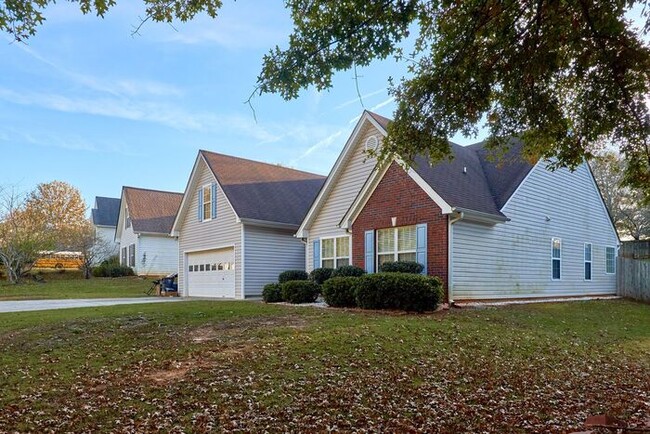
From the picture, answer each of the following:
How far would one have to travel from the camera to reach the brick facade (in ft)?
46.8

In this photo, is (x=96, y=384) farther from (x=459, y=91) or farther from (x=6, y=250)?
(x=6, y=250)

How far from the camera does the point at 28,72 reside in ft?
38.8

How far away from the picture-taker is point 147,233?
35.1 metres

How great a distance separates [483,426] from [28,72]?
12.5 meters

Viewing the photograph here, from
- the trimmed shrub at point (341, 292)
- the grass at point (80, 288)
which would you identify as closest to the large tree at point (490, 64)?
the trimmed shrub at point (341, 292)

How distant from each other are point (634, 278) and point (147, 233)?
97.7ft

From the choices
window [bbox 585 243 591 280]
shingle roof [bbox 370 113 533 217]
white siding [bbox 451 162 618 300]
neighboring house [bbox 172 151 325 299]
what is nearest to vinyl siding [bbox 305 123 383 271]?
shingle roof [bbox 370 113 533 217]

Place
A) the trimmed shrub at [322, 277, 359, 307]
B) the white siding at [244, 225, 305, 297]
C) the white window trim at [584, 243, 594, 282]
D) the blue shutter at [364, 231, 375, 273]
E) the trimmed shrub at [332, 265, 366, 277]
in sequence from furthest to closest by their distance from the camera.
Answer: the white siding at [244, 225, 305, 297]
the white window trim at [584, 243, 594, 282]
the blue shutter at [364, 231, 375, 273]
the trimmed shrub at [332, 265, 366, 277]
the trimmed shrub at [322, 277, 359, 307]

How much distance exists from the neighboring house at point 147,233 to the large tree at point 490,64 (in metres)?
29.4

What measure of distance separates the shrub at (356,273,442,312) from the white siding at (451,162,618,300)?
2021mm

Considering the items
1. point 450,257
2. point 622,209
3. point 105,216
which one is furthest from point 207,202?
point 105,216

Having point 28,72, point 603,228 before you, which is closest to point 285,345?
point 28,72

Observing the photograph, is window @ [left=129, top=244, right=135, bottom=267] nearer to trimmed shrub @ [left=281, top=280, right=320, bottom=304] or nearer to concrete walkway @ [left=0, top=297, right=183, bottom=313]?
concrete walkway @ [left=0, top=297, right=183, bottom=313]

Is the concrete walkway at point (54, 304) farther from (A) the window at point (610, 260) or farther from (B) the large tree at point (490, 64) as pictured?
(A) the window at point (610, 260)
